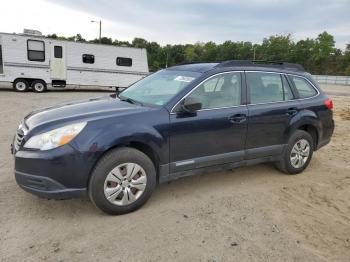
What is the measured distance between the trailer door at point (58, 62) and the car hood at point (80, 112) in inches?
520

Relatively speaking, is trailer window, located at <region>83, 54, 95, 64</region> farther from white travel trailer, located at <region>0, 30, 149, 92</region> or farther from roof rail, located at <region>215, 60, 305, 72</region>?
roof rail, located at <region>215, 60, 305, 72</region>

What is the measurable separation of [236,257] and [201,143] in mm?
1503

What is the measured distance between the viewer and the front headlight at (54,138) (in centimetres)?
319

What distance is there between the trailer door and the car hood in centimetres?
1320

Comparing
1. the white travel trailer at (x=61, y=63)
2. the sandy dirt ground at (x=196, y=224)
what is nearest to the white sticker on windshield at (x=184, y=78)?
the sandy dirt ground at (x=196, y=224)

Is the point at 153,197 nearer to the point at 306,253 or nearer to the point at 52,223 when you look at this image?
the point at 52,223

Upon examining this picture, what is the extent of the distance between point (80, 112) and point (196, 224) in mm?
1842

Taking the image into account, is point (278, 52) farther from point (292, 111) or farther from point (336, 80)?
point (292, 111)

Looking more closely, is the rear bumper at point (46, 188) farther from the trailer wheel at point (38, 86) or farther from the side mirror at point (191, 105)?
the trailer wheel at point (38, 86)

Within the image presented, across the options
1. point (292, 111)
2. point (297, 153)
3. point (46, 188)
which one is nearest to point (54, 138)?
point (46, 188)

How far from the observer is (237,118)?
4230 millimetres

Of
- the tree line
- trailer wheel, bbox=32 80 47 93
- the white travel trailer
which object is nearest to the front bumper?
the white travel trailer

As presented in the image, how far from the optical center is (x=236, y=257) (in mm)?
2889

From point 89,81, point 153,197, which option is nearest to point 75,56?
point 89,81
